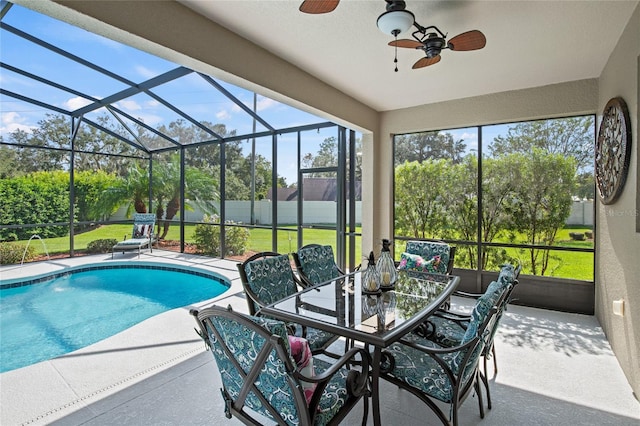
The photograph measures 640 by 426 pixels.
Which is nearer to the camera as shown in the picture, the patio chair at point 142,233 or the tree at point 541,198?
the tree at point 541,198

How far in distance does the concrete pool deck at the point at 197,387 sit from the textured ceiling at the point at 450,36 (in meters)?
2.92

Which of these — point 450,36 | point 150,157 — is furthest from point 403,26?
point 150,157

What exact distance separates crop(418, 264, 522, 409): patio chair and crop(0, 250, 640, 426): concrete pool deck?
28 centimetres

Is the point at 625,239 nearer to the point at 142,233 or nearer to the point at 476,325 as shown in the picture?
the point at 476,325

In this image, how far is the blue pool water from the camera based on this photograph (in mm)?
4113

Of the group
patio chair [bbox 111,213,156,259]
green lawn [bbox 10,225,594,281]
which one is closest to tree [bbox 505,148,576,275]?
green lawn [bbox 10,225,594,281]

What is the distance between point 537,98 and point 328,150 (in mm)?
3143

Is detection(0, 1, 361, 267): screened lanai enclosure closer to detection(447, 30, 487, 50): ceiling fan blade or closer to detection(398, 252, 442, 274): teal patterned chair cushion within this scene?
detection(398, 252, 442, 274): teal patterned chair cushion

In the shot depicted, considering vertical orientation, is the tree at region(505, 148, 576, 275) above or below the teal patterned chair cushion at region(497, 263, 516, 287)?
above

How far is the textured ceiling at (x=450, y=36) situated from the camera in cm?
255

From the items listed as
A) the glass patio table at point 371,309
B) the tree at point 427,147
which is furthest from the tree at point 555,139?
the glass patio table at point 371,309

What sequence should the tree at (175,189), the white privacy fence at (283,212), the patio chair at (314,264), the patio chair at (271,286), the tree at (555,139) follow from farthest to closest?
the tree at (175,189), the white privacy fence at (283,212), the tree at (555,139), the patio chair at (314,264), the patio chair at (271,286)

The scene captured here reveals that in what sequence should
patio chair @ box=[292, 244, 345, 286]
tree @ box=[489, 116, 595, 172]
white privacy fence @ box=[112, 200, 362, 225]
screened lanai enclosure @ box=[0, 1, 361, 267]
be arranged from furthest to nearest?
Answer: white privacy fence @ box=[112, 200, 362, 225] < screened lanai enclosure @ box=[0, 1, 361, 267] < tree @ box=[489, 116, 595, 172] < patio chair @ box=[292, 244, 345, 286]

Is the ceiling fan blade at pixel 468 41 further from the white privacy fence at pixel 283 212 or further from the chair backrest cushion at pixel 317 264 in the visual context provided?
the white privacy fence at pixel 283 212
